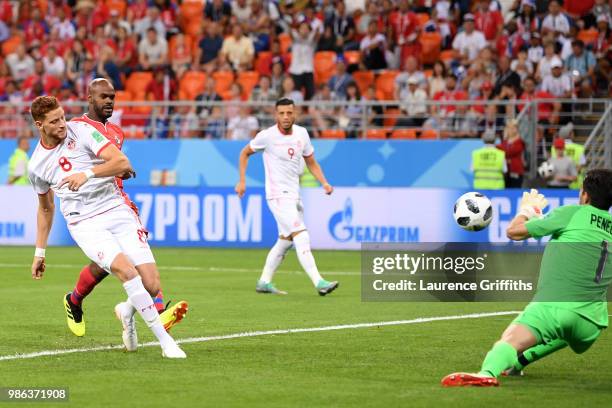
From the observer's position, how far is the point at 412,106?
24969mm

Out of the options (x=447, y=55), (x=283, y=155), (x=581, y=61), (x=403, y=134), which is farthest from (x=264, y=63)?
(x=283, y=155)

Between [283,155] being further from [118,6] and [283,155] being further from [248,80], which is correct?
[118,6]

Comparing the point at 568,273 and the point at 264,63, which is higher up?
the point at 264,63

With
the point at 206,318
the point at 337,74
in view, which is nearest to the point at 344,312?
the point at 206,318

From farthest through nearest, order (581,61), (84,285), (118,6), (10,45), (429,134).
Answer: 1. (118,6)
2. (10,45)
3. (429,134)
4. (581,61)
5. (84,285)

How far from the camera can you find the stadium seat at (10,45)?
101 feet

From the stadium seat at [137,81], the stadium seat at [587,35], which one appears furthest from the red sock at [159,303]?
the stadium seat at [137,81]

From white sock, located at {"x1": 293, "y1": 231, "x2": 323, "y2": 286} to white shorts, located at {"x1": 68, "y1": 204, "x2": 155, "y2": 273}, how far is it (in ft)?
17.9

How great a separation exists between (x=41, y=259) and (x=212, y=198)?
533 inches

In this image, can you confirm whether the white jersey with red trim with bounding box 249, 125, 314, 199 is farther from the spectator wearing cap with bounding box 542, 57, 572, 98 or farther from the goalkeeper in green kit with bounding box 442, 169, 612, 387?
the spectator wearing cap with bounding box 542, 57, 572, 98

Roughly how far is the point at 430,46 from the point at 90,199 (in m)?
17.4

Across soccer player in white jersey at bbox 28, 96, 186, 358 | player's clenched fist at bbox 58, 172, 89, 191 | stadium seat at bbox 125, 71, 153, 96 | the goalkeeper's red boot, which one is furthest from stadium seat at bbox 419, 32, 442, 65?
the goalkeeper's red boot

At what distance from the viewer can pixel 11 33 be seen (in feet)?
104

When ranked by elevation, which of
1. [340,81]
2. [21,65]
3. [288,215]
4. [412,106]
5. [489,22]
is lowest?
[288,215]
